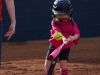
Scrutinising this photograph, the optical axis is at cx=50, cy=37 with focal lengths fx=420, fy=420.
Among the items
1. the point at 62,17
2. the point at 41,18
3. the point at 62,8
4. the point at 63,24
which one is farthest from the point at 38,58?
the point at 62,8

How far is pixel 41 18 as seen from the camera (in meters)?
12.5

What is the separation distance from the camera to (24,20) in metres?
12.4

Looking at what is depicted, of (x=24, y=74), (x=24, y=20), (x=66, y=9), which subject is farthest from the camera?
(x=24, y=20)

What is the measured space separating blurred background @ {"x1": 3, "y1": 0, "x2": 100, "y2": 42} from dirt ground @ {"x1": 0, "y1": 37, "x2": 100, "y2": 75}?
0.73ft

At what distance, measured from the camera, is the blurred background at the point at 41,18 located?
12375 millimetres

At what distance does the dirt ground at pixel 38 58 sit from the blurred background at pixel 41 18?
0.22 metres

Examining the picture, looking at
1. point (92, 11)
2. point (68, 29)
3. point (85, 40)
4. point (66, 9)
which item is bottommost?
point (85, 40)

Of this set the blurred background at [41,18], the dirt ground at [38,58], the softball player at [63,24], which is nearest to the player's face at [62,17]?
the softball player at [63,24]

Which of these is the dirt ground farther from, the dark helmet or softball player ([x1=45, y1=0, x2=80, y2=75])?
the dark helmet

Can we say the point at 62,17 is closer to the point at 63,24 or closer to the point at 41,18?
the point at 63,24

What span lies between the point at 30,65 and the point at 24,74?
111cm

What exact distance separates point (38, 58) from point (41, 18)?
2.79m

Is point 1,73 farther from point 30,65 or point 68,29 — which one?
point 68,29

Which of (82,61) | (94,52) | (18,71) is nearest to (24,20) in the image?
(94,52)
